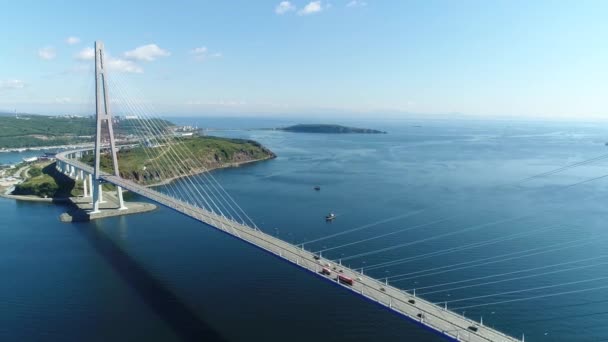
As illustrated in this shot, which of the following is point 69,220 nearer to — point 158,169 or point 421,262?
point 158,169

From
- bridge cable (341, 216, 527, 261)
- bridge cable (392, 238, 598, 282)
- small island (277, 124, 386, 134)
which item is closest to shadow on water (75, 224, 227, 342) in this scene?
bridge cable (341, 216, 527, 261)

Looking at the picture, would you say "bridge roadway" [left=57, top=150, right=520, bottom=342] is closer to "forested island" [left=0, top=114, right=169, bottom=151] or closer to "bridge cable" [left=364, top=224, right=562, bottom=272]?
"bridge cable" [left=364, top=224, right=562, bottom=272]

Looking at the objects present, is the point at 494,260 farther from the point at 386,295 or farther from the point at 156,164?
the point at 156,164

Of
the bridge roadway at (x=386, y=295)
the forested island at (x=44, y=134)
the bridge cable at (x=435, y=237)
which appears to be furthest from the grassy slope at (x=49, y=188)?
the forested island at (x=44, y=134)

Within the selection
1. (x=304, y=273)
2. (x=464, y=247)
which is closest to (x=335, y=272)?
(x=304, y=273)

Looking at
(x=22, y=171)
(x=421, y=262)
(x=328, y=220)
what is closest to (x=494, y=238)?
(x=421, y=262)
